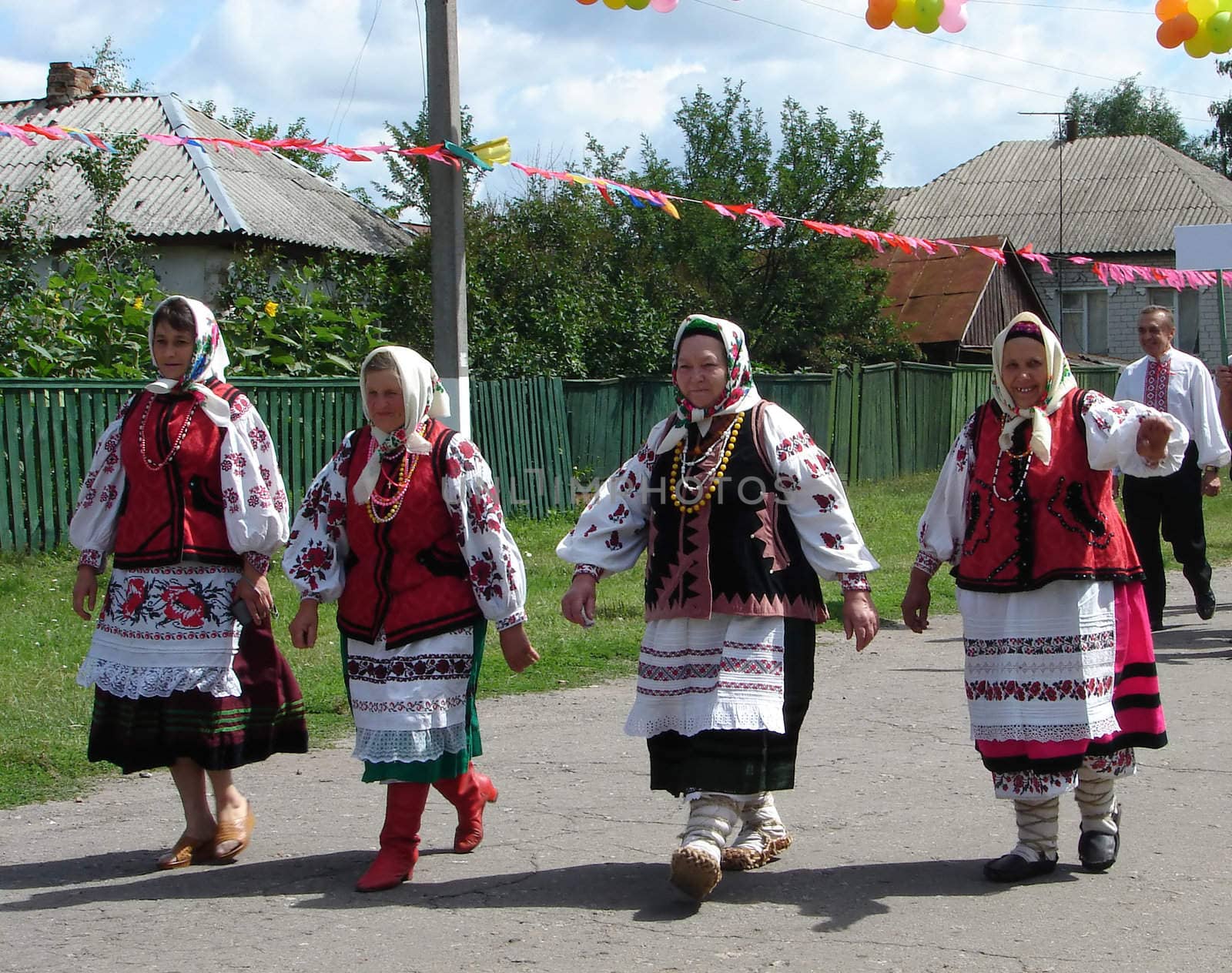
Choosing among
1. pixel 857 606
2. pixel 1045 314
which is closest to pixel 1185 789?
pixel 857 606

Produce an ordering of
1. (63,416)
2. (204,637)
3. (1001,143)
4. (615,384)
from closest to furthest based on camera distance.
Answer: (204,637), (63,416), (615,384), (1001,143)

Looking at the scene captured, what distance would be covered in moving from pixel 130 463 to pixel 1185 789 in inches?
150

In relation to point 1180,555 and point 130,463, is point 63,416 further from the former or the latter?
point 1180,555

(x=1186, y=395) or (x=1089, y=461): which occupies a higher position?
(x=1186, y=395)

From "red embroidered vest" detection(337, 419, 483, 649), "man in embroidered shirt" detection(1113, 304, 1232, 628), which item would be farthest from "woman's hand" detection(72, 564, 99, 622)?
"man in embroidered shirt" detection(1113, 304, 1232, 628)

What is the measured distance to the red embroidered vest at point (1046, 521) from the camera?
438 centimetres

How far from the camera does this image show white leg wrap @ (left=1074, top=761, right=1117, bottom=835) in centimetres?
448

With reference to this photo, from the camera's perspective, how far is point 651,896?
4.30 meters

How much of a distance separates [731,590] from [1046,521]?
949 millimetres

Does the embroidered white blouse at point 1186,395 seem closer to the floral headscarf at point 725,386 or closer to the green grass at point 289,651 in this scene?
the green grass at point 289,651

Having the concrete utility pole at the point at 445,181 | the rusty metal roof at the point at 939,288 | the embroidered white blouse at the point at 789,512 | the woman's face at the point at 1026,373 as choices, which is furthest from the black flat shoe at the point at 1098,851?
the rusty metal roof at the point at 939,288

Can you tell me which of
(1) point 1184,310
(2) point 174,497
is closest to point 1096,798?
(2) point 174,497

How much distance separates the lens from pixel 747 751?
4242 millimetres

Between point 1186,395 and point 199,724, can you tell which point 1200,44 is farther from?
point 199,724
